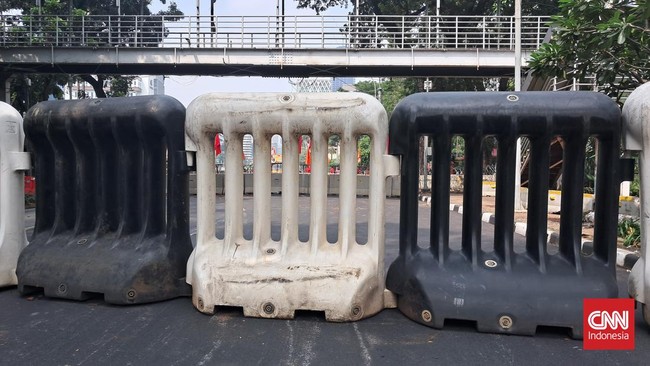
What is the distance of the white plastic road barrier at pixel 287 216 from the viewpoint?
3.63m

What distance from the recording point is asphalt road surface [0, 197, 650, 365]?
9.65 ft

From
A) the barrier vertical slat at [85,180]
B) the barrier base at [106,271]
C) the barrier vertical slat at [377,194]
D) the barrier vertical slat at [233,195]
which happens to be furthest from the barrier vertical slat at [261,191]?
the barrier vertical slat at [85,180]

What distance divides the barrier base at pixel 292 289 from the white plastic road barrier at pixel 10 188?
1980 mm

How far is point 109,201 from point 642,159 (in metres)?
4.25

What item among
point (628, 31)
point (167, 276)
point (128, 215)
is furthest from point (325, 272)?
point (628, 31)

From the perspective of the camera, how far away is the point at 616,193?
3570mm

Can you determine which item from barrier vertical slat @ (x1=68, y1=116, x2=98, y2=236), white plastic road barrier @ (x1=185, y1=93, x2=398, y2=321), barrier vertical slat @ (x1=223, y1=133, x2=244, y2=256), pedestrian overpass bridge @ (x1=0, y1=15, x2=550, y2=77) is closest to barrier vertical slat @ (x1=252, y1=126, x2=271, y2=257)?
white plastic road barrier @ (x1=185, y1=93, x2=398, y2=321)

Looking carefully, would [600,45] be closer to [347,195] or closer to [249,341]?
[347,195]

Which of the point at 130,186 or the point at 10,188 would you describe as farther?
the point at 10,188

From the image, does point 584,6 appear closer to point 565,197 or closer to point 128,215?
point 565,197

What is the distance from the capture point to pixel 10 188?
4434 millimetres

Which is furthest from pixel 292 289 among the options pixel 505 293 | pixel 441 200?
pixel 505 293

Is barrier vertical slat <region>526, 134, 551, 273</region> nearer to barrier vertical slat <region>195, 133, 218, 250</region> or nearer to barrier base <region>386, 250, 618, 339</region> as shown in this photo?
barrier base <region>386, 250, 618, 339</region>

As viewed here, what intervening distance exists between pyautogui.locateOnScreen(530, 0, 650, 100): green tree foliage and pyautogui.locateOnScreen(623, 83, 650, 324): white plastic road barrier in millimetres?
2978
